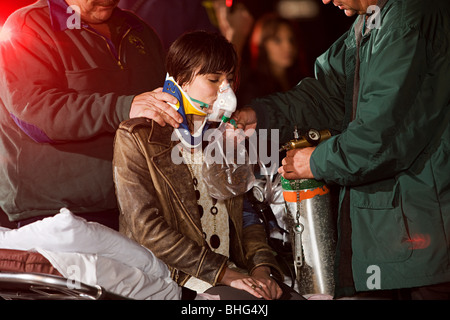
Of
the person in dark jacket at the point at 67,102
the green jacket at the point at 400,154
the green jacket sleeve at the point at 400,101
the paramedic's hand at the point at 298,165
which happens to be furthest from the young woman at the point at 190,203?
the green jacket sleeve at the point at 400,101

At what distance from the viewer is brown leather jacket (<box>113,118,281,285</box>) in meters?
2.28

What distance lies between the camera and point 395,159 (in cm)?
212

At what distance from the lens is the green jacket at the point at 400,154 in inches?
81.5

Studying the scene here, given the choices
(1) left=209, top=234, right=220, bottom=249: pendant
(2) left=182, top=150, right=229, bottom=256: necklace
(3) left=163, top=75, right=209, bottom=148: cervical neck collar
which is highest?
(3) left=163, top=75, right=209, bottom=148: cervical neck collar

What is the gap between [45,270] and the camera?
1997 millimetres

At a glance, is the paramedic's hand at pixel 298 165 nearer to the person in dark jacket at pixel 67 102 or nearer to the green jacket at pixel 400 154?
the green jacket at pixel 400 154

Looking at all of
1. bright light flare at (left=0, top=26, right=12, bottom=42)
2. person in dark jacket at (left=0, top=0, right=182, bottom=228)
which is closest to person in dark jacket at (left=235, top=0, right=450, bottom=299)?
person in dark jacket at (left=0, top=0, right=182, bottom=228)

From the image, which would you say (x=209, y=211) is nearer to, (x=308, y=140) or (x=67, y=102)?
(x=308, y=140)

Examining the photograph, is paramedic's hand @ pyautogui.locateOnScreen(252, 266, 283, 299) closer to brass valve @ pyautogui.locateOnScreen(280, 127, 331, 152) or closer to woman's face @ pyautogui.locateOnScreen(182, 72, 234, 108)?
brass valve @ pyautogui.locateOnScreen(280, 127, 331, 152)

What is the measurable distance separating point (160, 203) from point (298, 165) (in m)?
0.61

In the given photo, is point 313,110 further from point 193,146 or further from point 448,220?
point 448,220

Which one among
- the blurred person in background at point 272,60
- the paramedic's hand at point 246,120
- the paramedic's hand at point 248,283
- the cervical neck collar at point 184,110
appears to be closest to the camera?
the paramedic's hand at point 248,283

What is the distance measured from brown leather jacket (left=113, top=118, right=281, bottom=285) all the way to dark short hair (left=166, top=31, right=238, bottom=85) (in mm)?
254

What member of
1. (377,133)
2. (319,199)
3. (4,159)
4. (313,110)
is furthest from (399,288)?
(4,159)
